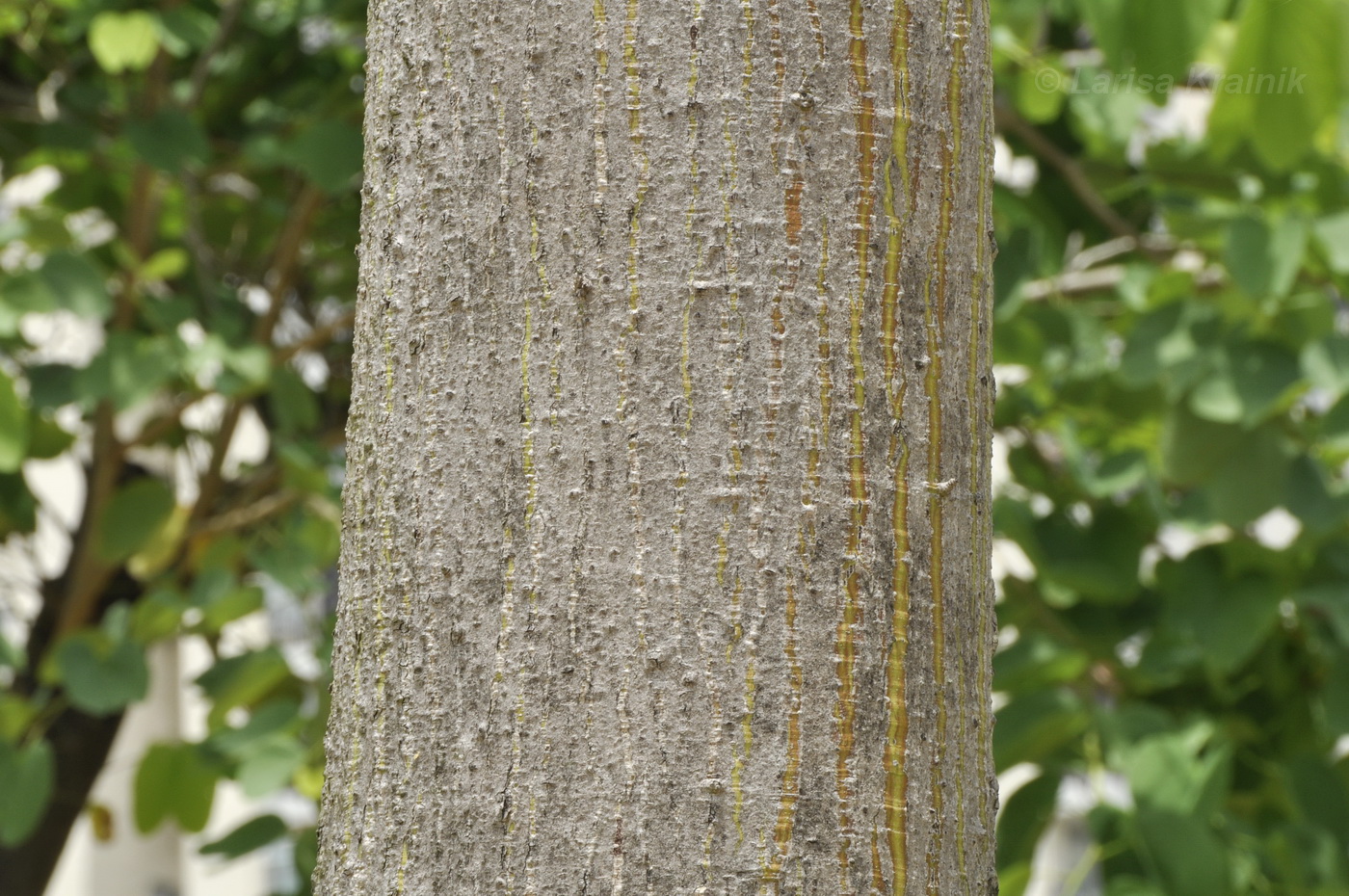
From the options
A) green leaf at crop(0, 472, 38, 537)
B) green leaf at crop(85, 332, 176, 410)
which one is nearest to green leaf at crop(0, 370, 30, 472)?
green leaf at crop(85, 332, 176, 410)

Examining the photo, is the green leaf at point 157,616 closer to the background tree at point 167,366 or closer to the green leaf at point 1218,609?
the background tree at point 167,366

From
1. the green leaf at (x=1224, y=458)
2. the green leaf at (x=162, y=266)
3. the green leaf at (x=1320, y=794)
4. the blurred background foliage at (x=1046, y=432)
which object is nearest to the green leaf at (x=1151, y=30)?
the blurred background foliage at (x=1046, y=432)

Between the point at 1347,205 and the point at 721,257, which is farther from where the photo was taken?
the point at 1347,205

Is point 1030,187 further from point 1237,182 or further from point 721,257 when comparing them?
point 721,257

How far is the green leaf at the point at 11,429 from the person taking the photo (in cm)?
188

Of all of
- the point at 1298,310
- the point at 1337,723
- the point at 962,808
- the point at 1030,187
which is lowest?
the point at 1337,723

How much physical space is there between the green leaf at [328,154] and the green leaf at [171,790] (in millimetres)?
930

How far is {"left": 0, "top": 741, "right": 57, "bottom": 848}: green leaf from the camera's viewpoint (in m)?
1.93

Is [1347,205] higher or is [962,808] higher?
[962,808]

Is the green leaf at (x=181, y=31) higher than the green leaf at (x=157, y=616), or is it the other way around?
the green leaf at (x=181, y=31)

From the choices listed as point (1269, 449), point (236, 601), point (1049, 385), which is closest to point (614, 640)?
point (1269, 449)

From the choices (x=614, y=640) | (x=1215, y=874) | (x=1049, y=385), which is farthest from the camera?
(x=1049, y=385)

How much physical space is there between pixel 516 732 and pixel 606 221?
0.23m

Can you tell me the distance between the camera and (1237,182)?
83.4 inches
